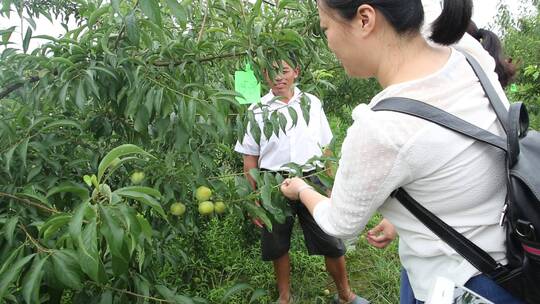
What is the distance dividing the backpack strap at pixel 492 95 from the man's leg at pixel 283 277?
1909 mm

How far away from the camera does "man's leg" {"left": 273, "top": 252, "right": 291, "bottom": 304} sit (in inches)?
110

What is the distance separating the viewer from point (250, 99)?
178cm

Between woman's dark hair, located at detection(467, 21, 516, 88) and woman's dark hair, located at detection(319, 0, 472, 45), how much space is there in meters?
0.93

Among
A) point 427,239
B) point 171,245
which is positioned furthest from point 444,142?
point 171,245

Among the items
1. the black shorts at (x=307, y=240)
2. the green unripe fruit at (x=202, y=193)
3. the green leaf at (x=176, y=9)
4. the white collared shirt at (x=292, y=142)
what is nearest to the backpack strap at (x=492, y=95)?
the green leaf at (x=176, y=9)

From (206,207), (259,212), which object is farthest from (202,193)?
(259,212)

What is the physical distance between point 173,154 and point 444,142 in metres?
0.94

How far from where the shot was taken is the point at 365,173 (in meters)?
0.98

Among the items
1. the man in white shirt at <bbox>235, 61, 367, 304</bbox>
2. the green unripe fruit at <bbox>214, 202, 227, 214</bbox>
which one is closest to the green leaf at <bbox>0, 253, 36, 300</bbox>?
the green unripe fruit at <bbox>214, 202, 227, 214</bbox>

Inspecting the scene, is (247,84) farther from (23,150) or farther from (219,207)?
(23,150)

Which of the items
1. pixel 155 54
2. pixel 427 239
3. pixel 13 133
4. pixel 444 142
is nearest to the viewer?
pixel 444 142

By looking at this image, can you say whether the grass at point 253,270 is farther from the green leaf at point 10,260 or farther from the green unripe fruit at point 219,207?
the green leaf at point 10,260

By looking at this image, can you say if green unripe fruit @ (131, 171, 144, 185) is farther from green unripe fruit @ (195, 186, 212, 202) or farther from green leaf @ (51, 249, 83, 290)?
green leaf @ (51, 249, 83, 290)

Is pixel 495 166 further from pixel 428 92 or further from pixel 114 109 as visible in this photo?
pixel 114 109
